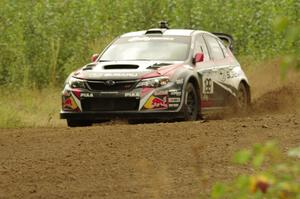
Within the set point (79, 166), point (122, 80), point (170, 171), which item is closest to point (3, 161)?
point (79, 166)

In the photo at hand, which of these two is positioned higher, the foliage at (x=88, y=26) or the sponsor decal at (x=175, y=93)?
the sponsor decal at (x=175, y=93)

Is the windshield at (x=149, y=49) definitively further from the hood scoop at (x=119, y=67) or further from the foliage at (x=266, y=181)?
the foliage at (x=266, y=181)

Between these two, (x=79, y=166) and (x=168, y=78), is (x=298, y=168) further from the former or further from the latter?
(x=168, y=78)

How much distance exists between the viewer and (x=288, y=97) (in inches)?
643

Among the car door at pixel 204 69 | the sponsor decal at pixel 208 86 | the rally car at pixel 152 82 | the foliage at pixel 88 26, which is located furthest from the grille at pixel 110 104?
the foliage at pixel 88 26

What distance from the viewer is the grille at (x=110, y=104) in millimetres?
13477

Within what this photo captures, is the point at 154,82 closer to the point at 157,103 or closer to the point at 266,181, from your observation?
the point at 157,103

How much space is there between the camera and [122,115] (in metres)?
13.5

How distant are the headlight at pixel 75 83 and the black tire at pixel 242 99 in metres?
3.30

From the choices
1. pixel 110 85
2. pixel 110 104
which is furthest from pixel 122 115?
pixel 110 85

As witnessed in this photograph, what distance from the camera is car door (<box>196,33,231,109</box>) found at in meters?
14.8

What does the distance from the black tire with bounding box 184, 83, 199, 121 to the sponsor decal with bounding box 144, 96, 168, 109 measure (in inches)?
15.8

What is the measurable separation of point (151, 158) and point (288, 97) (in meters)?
7.73

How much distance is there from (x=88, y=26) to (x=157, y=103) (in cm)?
1172
